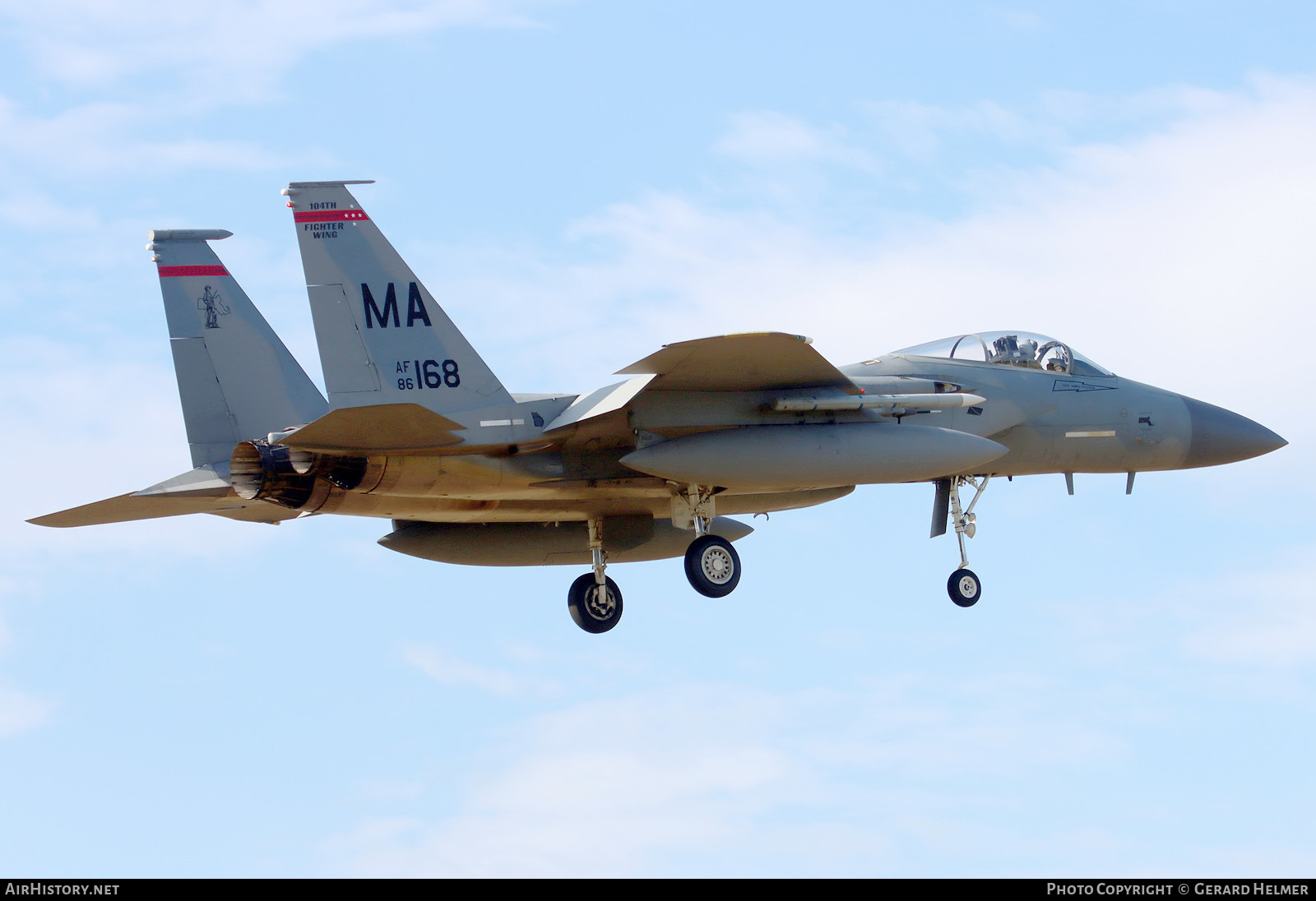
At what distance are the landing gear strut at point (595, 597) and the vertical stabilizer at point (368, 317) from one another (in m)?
3.29

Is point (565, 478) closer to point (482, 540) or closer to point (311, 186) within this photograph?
point (482, 540)

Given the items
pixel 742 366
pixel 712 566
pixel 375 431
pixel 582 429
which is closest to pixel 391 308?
pixel 375 431

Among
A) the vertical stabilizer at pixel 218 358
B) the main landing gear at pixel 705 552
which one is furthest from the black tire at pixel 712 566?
the vertical stabilizer at pixel 218 358

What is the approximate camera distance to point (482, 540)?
1731cm

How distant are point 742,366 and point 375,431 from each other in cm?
342

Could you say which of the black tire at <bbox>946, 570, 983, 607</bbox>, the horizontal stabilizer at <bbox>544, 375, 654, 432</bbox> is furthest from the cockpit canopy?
the horizontal stabilizer at <bbox>544, 375, 654, 432</bbox>

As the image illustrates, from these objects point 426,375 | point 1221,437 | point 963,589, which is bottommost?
point 963,589

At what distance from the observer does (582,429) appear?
47.8ft

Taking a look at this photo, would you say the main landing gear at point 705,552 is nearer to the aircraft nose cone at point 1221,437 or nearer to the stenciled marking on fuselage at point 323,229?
the stenciled marking on fuselage at point 323,229

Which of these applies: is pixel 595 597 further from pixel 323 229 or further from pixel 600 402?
pixel 323 229

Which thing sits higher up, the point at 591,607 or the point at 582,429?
the point at 582,429

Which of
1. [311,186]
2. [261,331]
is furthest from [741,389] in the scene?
[261,331]

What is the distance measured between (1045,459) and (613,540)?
5.02m

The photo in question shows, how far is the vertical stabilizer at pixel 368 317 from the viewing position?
45.7ft
